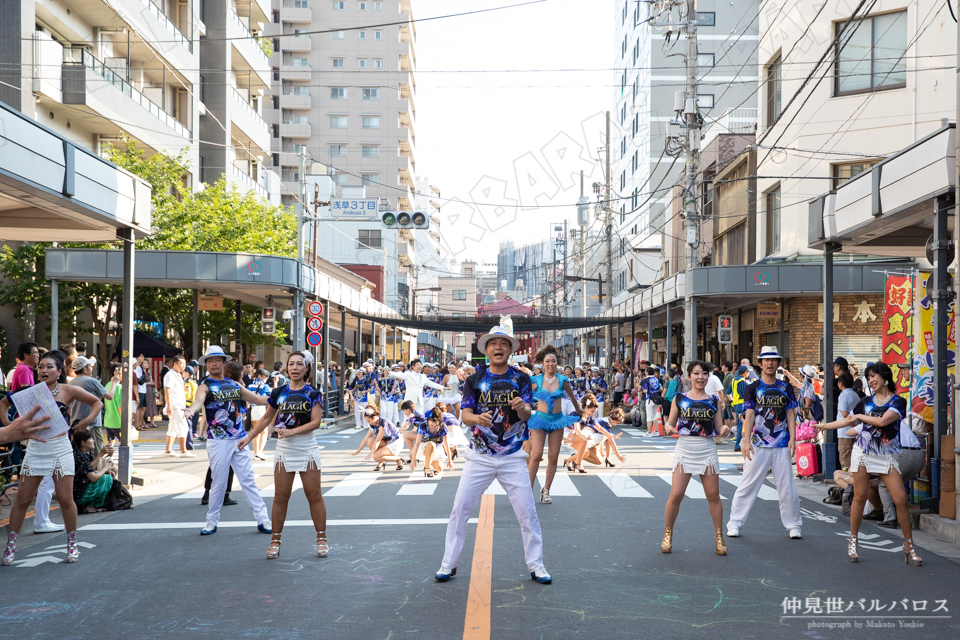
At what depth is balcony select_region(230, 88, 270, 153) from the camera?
40.3 metres

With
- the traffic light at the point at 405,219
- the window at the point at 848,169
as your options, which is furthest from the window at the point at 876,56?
the traffic light at the point at 405,219

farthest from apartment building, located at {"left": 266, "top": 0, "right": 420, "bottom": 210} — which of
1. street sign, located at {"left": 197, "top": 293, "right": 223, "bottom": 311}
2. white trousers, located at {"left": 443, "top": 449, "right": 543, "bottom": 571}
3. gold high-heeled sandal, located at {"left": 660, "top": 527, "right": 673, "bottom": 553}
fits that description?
white trousers, located at {"left": 443, "top": 449, "right": 543, "bottom": 571}

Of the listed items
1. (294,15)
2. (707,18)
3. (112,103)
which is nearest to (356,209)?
(112,103)

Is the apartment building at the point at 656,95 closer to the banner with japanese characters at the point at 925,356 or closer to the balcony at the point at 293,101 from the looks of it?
the balcony at the point at 293,101

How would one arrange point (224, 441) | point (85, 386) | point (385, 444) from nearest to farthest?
point (224, 441) → point (85, 386) → point (385, 444)

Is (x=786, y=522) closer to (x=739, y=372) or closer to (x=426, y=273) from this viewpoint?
(x=739, y=372)

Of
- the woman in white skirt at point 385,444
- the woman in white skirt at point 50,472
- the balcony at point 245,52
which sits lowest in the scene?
the woman in white skirt at point 385,444

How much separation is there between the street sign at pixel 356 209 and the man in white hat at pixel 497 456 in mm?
18503

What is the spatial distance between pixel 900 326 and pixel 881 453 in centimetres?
525

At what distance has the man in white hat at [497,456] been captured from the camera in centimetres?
639

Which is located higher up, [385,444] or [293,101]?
[293,101]

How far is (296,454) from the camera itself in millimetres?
7578

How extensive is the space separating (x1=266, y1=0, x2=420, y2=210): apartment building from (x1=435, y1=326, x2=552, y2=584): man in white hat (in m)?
72.7

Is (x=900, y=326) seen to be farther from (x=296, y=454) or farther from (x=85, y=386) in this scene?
(x=85, y=386)
